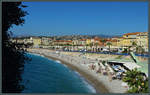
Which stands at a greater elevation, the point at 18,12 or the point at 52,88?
the point at 18,12

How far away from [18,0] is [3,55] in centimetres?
116

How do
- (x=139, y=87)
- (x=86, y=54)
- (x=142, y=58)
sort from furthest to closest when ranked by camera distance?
1. (x=86, y=54)
2. (x=142, y=58)
3. (x=139, y=87)

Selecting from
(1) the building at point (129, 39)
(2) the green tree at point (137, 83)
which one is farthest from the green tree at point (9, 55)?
(1) the building at point (129, 39)

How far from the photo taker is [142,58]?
22.1 meters

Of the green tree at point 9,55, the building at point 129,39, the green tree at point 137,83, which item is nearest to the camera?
the green tree at point 9,55

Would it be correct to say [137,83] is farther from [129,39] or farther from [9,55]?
[129,39]

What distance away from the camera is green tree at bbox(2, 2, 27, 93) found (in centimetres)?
439

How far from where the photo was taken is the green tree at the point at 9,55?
14.4 ft

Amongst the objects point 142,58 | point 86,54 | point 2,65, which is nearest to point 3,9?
point 2,65

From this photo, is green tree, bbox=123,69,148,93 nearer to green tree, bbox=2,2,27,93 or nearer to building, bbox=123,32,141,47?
green tree, bbox=2,2,27,93

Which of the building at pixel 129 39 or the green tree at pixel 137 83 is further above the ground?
the building at pixel 129 39

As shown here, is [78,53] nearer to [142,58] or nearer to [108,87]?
[142,58]

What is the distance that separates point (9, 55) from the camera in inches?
172

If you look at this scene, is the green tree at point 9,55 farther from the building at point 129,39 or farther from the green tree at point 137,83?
the building at point 129,39
